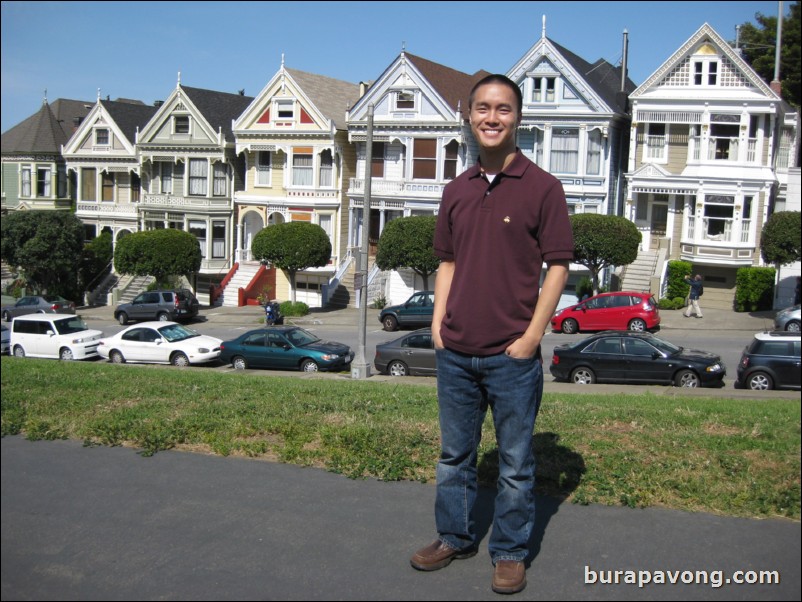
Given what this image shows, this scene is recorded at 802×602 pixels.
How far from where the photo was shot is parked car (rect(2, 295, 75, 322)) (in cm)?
3828

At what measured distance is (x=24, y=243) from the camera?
4475cm

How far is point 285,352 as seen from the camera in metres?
24.9

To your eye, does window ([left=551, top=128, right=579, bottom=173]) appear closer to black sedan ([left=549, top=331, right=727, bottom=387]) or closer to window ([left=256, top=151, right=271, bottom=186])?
window ([left=256, top=151, right=271, bottom=186])

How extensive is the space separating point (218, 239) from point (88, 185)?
11.0 meters

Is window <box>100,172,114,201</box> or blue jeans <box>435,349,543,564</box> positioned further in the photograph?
window <box>100,172,114,201</box>

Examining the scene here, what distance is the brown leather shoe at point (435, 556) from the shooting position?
4.98m

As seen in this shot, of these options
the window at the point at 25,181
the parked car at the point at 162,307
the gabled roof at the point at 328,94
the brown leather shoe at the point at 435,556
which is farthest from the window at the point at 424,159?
the brown leather shoe at the point at 435,556

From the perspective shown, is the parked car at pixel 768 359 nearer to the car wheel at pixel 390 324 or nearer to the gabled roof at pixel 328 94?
the car wheel at pixel 390 324

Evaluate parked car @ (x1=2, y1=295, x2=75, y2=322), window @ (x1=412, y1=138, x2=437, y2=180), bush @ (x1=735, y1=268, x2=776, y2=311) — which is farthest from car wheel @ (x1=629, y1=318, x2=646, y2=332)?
parked car @ (x1=2, y1=295, x2=75, y2=322)

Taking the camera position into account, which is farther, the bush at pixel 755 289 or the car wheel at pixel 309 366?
the bush at pixel 755 289

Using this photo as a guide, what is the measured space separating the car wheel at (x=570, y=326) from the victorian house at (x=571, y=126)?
898cm

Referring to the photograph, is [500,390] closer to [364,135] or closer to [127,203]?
[364,135]

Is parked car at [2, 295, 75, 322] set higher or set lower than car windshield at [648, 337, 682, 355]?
lower

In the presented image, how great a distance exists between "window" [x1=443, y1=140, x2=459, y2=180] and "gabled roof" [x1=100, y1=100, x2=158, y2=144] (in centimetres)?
2099
